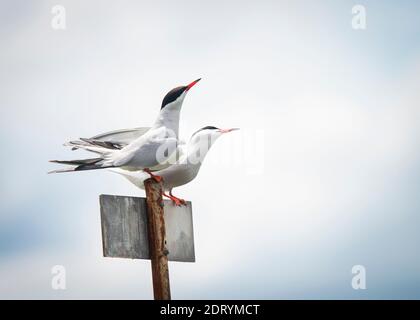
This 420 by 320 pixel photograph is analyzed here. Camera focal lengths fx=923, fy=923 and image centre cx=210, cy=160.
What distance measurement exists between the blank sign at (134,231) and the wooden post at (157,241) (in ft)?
0.14

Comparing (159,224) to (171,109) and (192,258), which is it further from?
(171,109)

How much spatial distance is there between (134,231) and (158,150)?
1875mm

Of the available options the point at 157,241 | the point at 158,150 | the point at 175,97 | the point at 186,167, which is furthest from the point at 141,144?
the point at 157,241

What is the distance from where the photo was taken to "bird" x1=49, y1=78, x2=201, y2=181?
315 inches

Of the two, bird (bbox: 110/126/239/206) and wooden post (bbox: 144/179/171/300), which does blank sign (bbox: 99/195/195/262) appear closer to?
wooden post (bbox: 144/179/171/300)

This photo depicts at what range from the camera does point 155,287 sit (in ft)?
21.5

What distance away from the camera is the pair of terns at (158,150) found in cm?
809

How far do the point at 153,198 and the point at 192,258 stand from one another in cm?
57

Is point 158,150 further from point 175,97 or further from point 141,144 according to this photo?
point 175,97

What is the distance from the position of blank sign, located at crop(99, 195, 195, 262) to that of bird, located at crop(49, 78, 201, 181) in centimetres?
98

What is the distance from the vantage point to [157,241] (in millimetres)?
6652

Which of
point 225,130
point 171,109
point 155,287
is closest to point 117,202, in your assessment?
point 155,287

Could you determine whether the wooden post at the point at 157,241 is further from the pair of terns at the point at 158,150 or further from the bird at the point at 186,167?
the bird at the point at 186,167

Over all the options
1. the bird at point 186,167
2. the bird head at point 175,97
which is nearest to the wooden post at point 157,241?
the bird head at point 175,97
